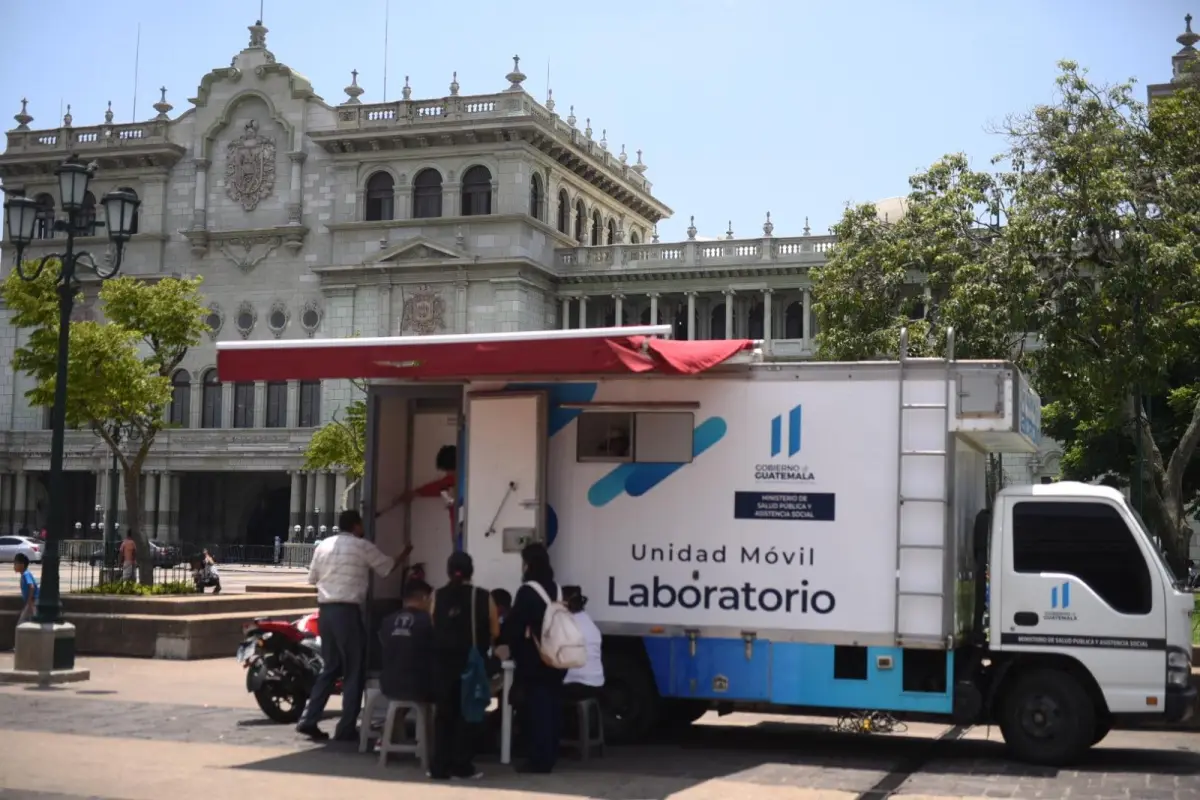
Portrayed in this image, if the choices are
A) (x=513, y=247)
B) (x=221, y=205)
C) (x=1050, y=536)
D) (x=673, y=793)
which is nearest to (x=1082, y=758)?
(x=1050, y=536)

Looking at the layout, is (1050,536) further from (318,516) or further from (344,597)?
(318,516)

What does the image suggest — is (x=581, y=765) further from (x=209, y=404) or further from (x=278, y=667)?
(x=209, y=404)

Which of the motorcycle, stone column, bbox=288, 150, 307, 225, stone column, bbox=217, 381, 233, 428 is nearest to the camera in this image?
the motorcycle

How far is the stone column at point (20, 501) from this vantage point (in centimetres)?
7519

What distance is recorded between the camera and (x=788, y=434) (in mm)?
12648

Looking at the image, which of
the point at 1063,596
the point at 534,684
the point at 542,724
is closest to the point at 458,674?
the point at 534,684

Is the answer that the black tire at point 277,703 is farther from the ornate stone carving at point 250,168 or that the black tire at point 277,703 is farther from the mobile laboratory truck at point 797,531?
the ornate stone carving at point 250,168

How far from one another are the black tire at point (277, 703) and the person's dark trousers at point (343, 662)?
1.20 meters

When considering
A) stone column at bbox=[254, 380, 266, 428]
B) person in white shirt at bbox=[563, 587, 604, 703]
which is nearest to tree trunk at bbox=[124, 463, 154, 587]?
person in white shirt at bbox=[563, 587, 604, 703]

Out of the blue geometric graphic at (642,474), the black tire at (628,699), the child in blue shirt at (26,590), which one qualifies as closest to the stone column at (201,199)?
the child in blue shirt at (26,590)

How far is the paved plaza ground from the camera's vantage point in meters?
10.6

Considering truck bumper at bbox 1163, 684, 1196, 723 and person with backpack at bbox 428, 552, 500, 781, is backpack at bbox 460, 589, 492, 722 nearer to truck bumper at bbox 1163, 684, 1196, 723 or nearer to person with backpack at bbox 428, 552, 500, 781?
person with backpack at bbox 428, 552, 500, 781

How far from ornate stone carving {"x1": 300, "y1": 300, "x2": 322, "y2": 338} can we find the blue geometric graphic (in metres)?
58.8

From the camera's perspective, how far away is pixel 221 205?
72.6m
